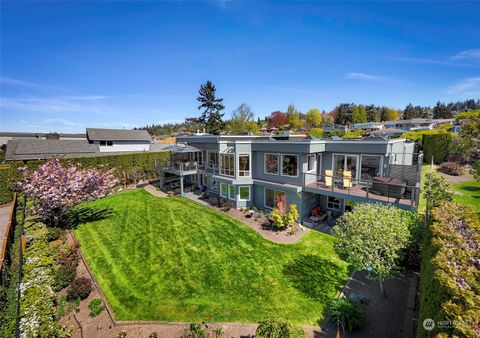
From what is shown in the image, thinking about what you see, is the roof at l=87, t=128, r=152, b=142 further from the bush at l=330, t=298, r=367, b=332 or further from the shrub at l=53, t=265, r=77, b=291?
the bush at l=330, t=298, r=367, b=332

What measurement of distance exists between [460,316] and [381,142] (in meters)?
13.7

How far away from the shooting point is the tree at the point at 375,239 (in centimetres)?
911

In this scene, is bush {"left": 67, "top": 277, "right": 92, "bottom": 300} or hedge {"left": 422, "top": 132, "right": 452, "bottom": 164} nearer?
bush {"left": 67, "top": 277, "right": 92, "bottom": 300}

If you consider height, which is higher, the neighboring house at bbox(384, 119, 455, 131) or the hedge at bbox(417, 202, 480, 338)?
the neighboring house at bbox(384, 119, 455, 131)

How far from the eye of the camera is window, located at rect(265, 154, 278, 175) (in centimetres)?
1917

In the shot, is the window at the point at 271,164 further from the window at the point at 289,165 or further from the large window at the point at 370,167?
the large window at the point at 370,167

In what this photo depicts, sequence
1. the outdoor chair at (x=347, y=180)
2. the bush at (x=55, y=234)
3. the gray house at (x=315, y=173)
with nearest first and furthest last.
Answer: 1. the gray house at (x=315, y=173)
2. the bush at (x=55, y=234)
3. the outdoor chair at (x=347, y=180)

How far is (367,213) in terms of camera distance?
10.0 metres

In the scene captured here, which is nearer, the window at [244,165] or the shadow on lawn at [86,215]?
the shadow on lawn at [86,215]

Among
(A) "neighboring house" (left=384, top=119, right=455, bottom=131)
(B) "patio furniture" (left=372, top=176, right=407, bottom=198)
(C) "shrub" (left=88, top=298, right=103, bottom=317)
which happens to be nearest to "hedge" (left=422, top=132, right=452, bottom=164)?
(B) "patio furniture" (left=372, top=176, right=407, bottom=198)

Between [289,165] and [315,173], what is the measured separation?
248 centimetres

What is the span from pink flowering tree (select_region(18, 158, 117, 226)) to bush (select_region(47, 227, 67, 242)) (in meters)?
1.07

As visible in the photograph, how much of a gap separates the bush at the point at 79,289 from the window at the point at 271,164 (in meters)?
14.2

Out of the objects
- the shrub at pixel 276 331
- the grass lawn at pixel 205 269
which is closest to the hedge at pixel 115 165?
the grass lawn at pixel 205 269
